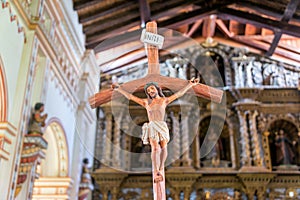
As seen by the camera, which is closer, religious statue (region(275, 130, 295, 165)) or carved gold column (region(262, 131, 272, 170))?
carved gold column (region(262, 131, 272, 170))

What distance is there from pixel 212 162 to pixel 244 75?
2451mm

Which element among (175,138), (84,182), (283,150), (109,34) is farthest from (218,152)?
(109,34)

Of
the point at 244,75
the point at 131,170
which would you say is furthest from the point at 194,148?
the point at 244,75

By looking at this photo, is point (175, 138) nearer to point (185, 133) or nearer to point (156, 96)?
point (185, 133)

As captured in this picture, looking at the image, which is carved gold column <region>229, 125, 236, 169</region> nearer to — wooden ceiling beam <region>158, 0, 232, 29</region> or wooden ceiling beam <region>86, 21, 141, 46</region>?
wooden ceiling beam <region>158, 0, 232, 29</region>

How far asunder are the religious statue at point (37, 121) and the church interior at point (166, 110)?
2 cm

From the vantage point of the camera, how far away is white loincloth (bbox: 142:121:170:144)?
2.96 metres

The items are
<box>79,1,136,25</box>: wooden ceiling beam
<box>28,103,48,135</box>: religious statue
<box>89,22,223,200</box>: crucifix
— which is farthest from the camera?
<box>79,1,136,25</box>: wooden ceiling beam

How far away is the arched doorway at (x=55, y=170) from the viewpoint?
657 cm

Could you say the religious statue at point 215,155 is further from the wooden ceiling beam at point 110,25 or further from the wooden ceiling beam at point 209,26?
the wooden ceiling beam at point 110,25

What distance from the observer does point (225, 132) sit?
30.0 feet

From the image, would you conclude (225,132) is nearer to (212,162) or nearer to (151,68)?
(212,162)

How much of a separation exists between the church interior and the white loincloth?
205 centimetres

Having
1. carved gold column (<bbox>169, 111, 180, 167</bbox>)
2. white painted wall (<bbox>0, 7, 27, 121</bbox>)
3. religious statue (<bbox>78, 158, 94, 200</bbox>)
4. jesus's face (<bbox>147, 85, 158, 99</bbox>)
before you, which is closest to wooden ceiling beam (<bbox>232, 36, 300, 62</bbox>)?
carved gold column (<bbox>169, 111, 180, 167</bbox>)
